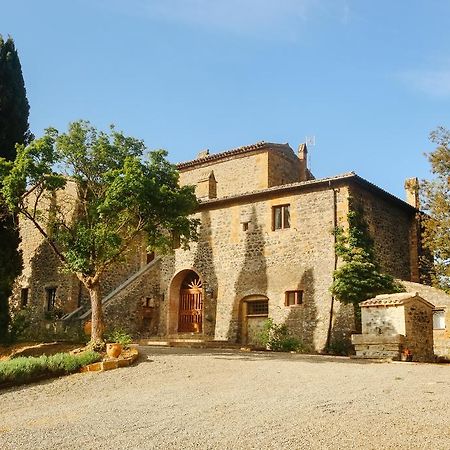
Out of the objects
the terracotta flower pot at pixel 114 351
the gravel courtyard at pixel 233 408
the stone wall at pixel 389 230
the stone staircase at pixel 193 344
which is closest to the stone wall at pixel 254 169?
the stone wall at pixel 389 230

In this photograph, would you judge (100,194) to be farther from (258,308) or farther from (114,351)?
(258,308)

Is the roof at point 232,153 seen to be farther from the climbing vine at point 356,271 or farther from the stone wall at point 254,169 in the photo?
the climbing vine at point 356,271

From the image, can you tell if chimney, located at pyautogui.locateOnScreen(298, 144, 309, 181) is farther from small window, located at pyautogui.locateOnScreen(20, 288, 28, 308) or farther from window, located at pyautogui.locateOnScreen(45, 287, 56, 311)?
small window, located at pyautogui.locateOnScreen(20, 288, 28, 308)

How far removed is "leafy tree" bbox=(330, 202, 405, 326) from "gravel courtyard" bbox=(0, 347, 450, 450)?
22.6ft

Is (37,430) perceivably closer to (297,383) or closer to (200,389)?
(200,389)

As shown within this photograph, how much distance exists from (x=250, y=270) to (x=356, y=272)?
17.1ft

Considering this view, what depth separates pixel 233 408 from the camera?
9.14 metres

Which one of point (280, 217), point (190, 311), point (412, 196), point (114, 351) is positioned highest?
point (412, 196)

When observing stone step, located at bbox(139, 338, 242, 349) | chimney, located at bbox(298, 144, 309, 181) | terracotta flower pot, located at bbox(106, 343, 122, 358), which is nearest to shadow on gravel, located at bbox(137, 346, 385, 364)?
terracotta flower pot, located at bbox(106, 343, 122, 358)

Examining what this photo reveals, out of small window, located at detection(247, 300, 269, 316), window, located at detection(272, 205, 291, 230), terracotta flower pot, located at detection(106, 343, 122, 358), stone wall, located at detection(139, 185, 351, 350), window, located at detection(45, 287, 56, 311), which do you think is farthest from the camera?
window, located at detection(45, 287, 56, 311)

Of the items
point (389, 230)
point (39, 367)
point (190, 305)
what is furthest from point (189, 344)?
point (389, 230)

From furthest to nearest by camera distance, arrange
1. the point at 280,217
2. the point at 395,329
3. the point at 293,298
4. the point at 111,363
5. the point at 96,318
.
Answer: the point at 280,217 → the point at 293,298 → the point at 96,318 → the point at 395,329 → the point at 111,363

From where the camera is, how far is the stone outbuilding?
56.3ft

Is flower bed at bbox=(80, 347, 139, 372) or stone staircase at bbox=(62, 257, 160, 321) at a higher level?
stone staircase at bbox=(62, 257, 160, 321)
